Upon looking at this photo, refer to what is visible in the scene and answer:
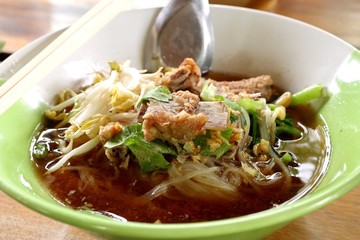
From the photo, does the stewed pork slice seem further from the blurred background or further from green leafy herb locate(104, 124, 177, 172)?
the blurred background

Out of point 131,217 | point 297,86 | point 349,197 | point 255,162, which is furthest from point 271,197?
point 297,86

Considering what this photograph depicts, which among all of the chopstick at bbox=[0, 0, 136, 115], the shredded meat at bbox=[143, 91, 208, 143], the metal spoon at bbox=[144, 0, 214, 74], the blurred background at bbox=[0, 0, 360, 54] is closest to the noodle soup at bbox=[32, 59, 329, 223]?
the shredded meat at bbox=[143, 91, 208, 143]

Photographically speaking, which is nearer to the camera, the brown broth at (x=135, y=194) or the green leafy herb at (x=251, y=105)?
the brown broth at (x=135, y=194)

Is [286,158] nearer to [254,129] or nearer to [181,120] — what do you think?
[254,129]

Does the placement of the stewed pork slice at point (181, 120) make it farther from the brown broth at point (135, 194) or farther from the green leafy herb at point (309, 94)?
the green leafy herb at point (309, 94)

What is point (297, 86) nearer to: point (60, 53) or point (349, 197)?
point (349, 197)

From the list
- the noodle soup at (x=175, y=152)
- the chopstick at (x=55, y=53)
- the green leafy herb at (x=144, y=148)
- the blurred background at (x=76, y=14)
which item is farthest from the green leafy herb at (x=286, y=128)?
the blurred background at (x=76, y=14)
